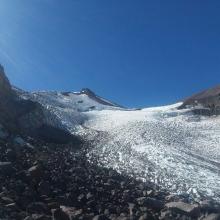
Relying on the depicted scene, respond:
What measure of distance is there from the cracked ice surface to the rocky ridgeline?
2.38 meters

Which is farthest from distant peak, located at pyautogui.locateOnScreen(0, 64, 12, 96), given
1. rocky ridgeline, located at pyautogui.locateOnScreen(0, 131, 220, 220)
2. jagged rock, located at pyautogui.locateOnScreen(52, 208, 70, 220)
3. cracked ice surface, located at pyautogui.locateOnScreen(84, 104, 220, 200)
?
jagged rock, located at pyautogui.locateOnScreen(52, 208, 70, 220)

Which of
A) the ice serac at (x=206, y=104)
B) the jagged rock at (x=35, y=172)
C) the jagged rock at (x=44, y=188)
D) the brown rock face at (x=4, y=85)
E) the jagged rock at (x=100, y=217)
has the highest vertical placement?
the ice serac at (x=206, y=104)

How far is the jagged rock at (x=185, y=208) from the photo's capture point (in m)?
21.2

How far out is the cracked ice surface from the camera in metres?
27.2

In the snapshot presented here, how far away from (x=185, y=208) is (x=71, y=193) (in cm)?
489

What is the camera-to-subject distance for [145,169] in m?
28.9

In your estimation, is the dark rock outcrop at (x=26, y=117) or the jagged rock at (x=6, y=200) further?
the dark rock outcrop at (x=26, y=117)

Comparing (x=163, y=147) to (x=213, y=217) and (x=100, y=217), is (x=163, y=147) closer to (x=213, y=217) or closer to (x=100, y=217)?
(x=213, y=217)

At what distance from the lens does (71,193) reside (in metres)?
20.9

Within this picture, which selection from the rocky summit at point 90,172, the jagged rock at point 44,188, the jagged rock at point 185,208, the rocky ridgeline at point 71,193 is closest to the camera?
the rocky ridgeline at point 71,193

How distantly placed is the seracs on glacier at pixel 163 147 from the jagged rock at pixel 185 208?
286 cm

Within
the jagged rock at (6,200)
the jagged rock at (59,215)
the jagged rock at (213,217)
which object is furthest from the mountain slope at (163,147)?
the jagged rock at (6,200)

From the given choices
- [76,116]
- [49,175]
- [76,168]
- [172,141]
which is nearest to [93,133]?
[172,141]

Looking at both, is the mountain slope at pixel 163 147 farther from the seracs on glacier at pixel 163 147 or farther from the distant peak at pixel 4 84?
the distant peak at pixel 4 84
